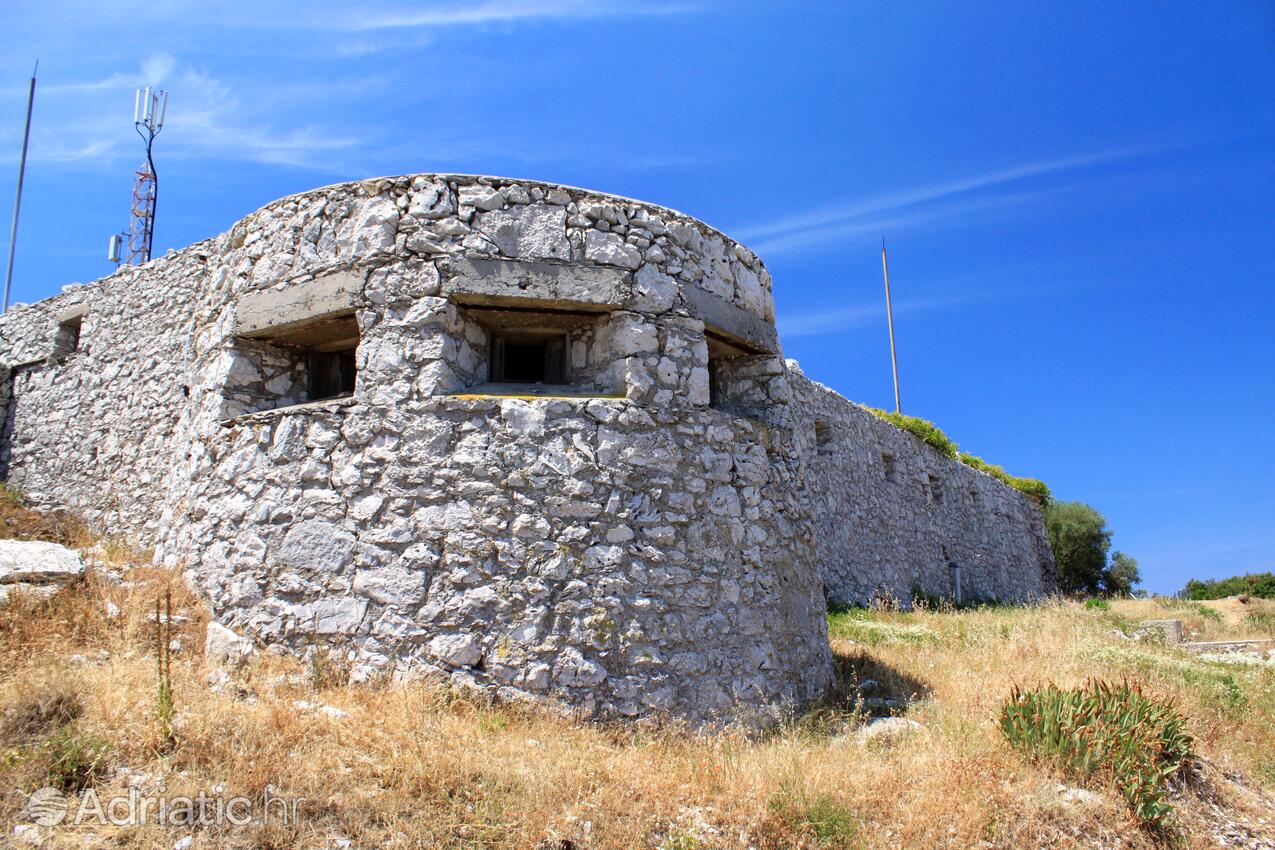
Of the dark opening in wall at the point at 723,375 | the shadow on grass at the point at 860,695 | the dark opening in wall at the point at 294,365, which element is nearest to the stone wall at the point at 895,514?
the shadow on grass at the point at 860,695

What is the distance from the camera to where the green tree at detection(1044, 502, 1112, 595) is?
28656mm

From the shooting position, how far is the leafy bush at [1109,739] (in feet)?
17.6

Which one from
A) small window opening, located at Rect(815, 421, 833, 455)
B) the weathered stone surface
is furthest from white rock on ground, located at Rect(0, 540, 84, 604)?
small window opening, located at Rect(815, 421, 833, 455)

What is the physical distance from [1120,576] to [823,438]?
22.0 meters

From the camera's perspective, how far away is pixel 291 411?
5.99 meters

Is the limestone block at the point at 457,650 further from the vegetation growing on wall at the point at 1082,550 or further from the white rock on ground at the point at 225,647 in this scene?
the vegetation growing on wall at the point at 1082,550

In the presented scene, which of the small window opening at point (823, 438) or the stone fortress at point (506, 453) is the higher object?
the small window opening at point (823, 438)

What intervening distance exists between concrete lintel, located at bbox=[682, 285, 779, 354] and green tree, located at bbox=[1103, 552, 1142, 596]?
25526mm

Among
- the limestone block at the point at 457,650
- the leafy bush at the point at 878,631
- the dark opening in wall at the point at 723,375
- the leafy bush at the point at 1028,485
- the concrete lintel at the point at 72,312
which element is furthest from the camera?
the leafy bush at the point at 1028,485

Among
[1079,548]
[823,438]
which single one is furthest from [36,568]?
[1079,548]

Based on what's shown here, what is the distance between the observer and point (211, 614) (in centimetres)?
597

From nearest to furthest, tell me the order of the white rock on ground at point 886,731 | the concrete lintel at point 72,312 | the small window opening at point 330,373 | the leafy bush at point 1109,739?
the leafy bush at point 1109,739 → the white rock on ground at point 886,731 → the small window opening at point 330,373 → the concrete lintel at point 72,312

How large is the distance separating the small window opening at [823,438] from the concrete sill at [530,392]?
8.21 meters

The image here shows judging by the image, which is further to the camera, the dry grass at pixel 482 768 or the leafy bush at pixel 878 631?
the leafy bush at pixel 878 631
